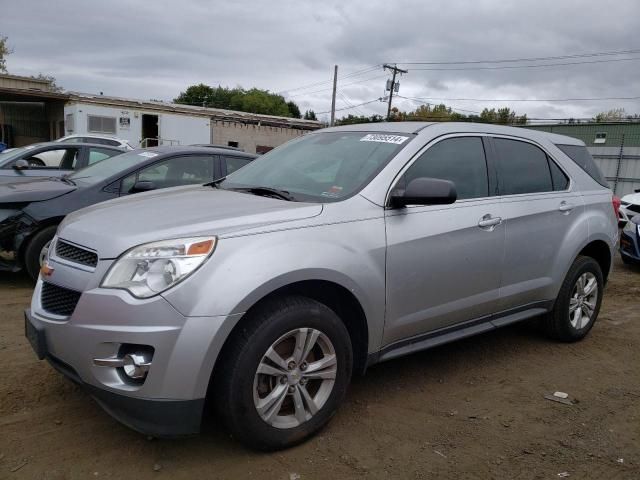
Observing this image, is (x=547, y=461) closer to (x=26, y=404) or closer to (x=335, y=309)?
(x=335, y=309)

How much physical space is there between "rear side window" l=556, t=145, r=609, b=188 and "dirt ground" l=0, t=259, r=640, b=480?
1.62 meters

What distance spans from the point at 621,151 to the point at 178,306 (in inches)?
844

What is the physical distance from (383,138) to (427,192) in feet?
2.32

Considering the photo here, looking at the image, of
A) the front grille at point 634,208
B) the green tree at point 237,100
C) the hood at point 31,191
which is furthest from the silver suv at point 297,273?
the green tree at point 237,100

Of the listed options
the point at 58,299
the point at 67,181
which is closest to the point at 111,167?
the point at 67,181

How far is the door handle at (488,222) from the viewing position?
12.0 feet

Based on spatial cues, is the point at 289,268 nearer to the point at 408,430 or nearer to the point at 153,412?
the point at 153,412

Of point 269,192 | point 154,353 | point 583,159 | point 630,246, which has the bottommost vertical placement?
point 630,246

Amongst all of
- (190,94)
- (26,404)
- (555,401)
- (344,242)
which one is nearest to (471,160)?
(344,242)

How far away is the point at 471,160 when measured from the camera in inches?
152

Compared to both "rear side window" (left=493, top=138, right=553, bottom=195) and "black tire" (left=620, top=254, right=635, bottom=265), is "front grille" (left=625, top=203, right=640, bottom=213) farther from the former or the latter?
"rear side window" (left=493, top=138, right=553, bottom=195)

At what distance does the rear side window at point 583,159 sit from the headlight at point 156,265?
11.3ft

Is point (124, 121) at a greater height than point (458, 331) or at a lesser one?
greater

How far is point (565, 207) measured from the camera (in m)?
4.36
